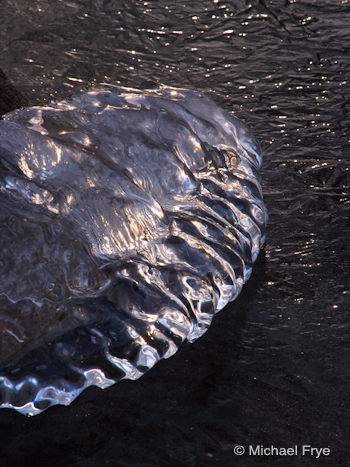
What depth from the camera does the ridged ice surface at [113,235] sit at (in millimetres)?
1435

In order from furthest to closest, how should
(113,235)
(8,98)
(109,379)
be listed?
(8,98) → (113,235) → (109,379)

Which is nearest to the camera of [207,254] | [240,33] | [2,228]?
[2,228]

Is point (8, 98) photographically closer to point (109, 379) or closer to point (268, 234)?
point (268, 234)

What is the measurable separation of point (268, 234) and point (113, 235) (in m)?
0.50

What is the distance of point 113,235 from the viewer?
62.9 inches

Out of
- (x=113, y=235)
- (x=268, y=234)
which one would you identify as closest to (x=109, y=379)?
(x=113, y=235)

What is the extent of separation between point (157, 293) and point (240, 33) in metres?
1.71

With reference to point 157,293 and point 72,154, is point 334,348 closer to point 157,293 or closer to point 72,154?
point 157,293

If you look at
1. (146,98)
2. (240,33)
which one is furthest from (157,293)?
(240,33)

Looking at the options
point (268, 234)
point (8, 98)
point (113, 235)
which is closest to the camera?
point (113, 235)

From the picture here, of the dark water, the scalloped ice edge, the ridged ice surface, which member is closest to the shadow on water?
the dark water

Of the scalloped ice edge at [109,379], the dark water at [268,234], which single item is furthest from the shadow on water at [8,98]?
the scalloped ice edge at [109,379]

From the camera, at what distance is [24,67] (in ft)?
8.76

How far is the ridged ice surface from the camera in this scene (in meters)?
1.43
